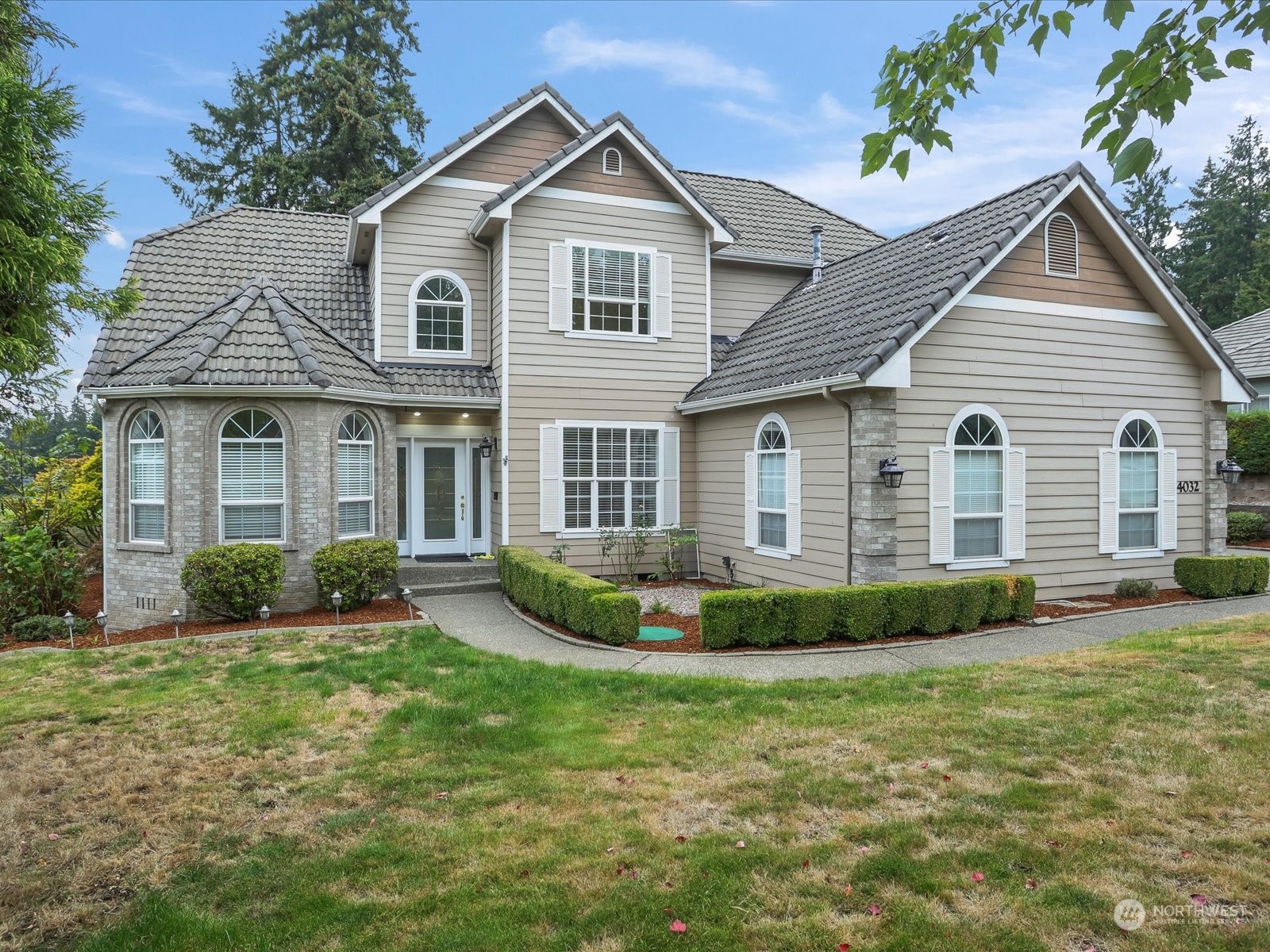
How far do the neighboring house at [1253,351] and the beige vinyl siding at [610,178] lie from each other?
57.5 ft

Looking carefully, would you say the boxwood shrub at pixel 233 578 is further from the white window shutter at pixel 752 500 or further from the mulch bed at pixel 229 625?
the white window shutter at pixel 752 500

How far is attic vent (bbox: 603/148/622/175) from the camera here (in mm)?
13648

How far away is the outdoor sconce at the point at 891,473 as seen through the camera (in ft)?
31.8

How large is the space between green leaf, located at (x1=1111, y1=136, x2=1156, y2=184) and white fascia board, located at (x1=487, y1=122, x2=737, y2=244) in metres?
10.9

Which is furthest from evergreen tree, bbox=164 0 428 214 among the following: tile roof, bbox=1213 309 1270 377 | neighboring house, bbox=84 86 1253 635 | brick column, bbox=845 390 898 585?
tile roof, bbox=1213 309 1270 377

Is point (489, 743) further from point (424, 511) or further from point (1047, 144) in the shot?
point (424, 511)

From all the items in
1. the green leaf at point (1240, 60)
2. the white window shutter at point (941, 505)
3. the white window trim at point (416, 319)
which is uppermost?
the white window trim at point (416, 319)

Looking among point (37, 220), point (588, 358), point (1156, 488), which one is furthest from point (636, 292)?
point (37, 220)

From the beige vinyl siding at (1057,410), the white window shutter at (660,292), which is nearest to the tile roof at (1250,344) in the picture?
the beige vinyl siding at (1057,410)

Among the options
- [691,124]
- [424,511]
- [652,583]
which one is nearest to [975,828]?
[652,583]

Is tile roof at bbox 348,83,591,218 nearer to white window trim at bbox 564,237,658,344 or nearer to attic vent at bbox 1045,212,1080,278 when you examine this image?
white window trim at bbox 564,237,658,344

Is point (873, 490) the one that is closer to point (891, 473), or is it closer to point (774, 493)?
point (891, 473)

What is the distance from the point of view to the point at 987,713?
238 inches

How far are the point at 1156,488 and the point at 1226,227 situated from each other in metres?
41.2
